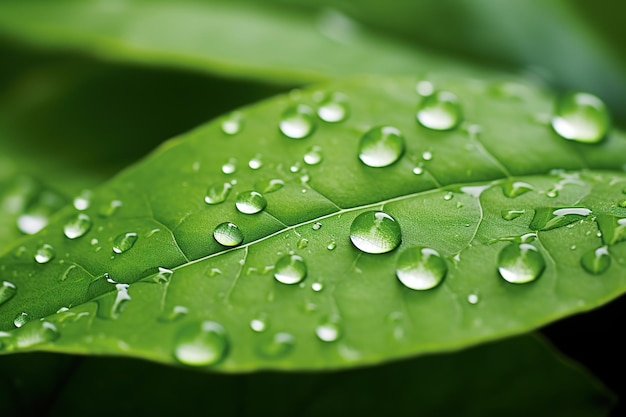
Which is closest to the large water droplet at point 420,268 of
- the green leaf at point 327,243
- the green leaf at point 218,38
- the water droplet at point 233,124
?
the green leaf at point 327,243

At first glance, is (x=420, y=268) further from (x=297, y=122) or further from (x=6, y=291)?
(x=6, y=291)

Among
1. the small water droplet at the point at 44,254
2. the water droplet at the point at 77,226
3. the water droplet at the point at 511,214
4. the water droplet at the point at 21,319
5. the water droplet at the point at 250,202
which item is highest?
the water droplet at the point at 511,214

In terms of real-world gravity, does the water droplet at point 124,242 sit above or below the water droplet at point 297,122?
below

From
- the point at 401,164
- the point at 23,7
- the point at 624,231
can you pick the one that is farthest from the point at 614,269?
the point at 23,7

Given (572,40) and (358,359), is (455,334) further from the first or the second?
(572,40)

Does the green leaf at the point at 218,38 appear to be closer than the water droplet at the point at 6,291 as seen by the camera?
No

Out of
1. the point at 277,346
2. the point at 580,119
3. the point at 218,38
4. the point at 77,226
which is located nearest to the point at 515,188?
the point at 580,119

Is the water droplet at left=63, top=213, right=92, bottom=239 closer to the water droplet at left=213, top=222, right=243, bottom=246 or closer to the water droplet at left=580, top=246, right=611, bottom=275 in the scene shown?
the water droplet at left=213, top=222, right=243, bottom=246

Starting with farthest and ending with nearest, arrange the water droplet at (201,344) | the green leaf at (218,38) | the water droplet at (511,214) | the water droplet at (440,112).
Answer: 1. the green leaf at (218,38)
2. the water droplet at (440,112)
3. the water droplet at (511,214)
4. the water droplet at (201,344)

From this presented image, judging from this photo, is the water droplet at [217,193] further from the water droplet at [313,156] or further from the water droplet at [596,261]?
the water droplet at [596,261]
